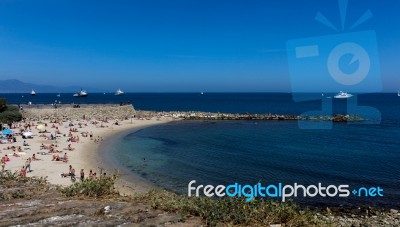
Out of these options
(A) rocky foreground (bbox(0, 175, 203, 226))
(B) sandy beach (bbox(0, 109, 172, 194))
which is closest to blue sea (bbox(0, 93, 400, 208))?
(B) sandy beach (bbox(0, 109, 172, 194))

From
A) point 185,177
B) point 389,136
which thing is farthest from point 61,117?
point 389,136

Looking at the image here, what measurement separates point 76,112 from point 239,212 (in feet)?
206

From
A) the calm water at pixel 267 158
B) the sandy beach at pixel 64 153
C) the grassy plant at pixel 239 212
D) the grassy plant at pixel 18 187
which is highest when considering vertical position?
the grassy plant at pixel 18 187

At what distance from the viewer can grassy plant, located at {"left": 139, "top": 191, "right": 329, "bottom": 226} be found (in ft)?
32.7

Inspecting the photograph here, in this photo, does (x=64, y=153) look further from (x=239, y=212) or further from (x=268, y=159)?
(x=239, y=212)

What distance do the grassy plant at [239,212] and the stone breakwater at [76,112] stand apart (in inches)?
2164

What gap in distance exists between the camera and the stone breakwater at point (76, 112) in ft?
201

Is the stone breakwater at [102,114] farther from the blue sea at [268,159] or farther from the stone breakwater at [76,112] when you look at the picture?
the blue sea at [268,159]

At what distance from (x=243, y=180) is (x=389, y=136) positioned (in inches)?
1410

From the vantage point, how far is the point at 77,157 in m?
32.5

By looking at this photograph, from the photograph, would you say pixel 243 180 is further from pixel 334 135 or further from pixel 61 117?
pixel 61 117

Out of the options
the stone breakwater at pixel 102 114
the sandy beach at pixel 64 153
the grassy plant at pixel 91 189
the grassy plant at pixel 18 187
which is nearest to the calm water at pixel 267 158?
the sandy beach at pixel 64 153

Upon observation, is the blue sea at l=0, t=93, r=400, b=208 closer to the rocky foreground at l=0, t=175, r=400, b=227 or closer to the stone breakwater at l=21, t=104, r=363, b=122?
the rocky foreground at l=0, t=175, r=400, b=227

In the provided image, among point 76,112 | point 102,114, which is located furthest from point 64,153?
point 102,114
